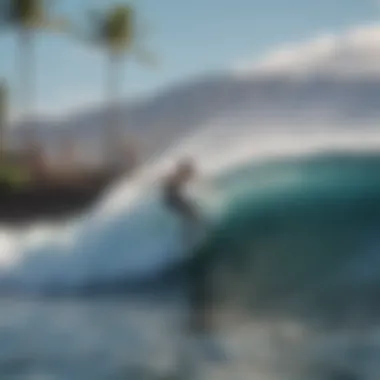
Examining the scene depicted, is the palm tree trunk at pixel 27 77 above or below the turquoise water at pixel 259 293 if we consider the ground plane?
above

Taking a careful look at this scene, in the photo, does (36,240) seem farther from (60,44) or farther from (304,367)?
(304,367)

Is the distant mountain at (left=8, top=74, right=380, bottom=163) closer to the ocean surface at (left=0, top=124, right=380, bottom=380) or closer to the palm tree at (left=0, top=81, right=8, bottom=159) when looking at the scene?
the ocean surface at (left=0, top=124, right=380, bottom=380)

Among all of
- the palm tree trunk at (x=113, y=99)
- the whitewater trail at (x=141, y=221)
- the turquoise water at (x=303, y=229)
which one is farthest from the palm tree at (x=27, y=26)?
the turquoise water at (x=303, y=229)

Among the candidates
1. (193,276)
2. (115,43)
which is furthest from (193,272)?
(115,43)

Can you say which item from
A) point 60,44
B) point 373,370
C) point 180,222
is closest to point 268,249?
point 180,222

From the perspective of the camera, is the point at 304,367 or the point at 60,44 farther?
the point at 60,44

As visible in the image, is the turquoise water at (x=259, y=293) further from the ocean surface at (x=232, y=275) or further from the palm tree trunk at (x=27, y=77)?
the palm tree trunk at (x=27, y=77)

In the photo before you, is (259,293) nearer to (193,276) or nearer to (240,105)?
(193,276)
